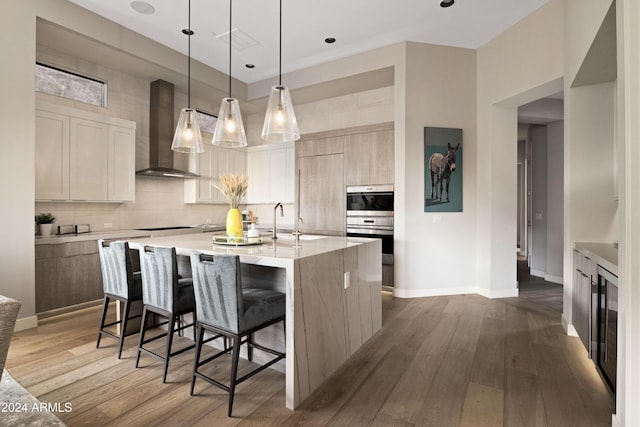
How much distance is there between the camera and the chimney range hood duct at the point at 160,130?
4.68 m

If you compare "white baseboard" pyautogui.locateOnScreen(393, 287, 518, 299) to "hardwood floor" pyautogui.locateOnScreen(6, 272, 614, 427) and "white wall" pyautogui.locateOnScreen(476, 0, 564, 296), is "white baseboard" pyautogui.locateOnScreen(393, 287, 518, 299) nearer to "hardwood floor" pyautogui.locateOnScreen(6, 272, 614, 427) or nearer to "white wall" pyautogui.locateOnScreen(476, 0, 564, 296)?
"white wall" pyautogui.locateOnScreen(476, 0, 564, 296)

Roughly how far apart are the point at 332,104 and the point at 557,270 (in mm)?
4636

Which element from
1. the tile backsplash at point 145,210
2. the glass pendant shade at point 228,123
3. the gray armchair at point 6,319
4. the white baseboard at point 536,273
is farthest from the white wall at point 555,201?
the gray armchair at point 6,319

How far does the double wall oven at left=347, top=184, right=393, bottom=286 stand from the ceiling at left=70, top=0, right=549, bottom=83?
2.01 m

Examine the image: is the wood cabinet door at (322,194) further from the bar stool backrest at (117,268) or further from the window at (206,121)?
the bar stool backrest at (117,268)

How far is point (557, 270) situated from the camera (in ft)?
17.1

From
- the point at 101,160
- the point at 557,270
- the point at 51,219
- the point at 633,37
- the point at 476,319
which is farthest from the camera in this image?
the point at 557,270

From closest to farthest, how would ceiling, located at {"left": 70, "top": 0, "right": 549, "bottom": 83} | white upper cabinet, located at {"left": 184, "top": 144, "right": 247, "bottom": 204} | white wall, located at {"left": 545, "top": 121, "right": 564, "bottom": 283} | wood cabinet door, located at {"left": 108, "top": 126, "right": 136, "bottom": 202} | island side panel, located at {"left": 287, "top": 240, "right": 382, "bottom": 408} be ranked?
island side panel, located at {"left": 287, "top": 240, "right": 382, "bottom": 408}
ceiling, located at {"left": 70, "top": 0, "right": 549, "bottom": 83}
wood cabinet door, located at {"left": 108, "top": 126, "right": 136, "bottom": 202}
white wall, located at {"left": 545, "top": 121, "right": 564, "bottom": 283}
white upper cabinet, located at {"left": 184, "top": 144, "right": 247, "bottom": 204}

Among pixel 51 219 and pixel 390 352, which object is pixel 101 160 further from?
pixel 390 352

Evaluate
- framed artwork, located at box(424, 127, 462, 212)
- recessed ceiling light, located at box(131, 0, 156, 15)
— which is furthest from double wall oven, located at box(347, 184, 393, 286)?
recessed ceiling light, located at box(131, 0, 156, 15)

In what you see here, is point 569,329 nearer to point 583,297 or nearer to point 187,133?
point 583,297

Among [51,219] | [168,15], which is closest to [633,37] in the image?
[168,15]

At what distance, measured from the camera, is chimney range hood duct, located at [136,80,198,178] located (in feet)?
15.4

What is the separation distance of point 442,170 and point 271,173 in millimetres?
3138
